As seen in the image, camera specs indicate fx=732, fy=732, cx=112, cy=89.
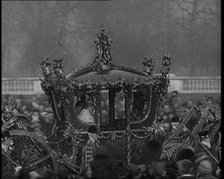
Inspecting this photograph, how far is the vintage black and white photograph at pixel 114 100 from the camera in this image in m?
11.9

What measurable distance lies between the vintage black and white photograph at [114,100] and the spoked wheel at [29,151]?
2 cm

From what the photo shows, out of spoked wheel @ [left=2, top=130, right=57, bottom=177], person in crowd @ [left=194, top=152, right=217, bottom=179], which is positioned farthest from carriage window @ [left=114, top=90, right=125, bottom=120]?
person in crowd @ [left=194, top=152, right=217, bottom=179]

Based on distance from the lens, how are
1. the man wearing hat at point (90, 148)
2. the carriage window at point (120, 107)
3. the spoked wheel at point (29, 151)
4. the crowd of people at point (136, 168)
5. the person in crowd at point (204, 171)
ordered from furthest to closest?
the carriage window at point (120, 107) < the man wearing hat at point (90, 148) < the spoked wheel at point (29, 151) < the person in crowd at point (204, 171) < the crowd of people at point (136, 168)

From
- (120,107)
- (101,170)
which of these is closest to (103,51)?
(120,107)

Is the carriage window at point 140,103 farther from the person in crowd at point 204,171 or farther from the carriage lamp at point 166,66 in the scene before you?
the person in crowd at point 204,171

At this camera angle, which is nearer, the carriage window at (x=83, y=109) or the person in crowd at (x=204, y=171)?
the person in crowd at (x=204, y=171)

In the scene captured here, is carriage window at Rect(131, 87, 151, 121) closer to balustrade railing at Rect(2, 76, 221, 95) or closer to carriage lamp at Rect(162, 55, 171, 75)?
carriage lamp at Rect(162, 55, 171, 75)

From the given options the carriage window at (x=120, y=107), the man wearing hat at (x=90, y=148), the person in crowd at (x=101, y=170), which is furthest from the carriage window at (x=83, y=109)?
the person in crowd at (x=101, y=170)

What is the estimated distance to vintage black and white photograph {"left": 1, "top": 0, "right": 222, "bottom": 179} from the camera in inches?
469

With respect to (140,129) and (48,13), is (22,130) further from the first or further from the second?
(48,13)

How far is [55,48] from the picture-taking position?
20938mm

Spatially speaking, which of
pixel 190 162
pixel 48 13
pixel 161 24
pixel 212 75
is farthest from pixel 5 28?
pixel 190 162

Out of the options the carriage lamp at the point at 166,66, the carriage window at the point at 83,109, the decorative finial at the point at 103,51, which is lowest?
the carriage window at the point at 83,109

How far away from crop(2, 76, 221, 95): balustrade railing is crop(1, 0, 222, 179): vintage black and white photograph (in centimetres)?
173
